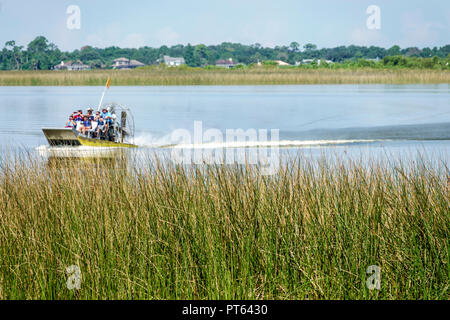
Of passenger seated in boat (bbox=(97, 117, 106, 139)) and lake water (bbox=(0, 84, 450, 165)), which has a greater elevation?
passenger seated in boat (bbox=(97, 117, 106, 139))

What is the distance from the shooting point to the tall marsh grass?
16.5 feet

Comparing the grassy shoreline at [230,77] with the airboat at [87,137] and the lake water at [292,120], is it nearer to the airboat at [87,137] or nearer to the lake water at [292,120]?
the lake water at [292,120]

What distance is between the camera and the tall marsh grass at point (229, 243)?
5039 mm

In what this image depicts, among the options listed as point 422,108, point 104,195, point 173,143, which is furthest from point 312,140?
point 104,195

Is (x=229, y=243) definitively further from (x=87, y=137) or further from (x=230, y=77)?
Result: (x=230, y=77)

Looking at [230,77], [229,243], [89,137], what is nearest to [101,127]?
[89,137]

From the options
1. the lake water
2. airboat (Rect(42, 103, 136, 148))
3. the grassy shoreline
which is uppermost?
the grassy shoreline

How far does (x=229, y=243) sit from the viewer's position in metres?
5.46

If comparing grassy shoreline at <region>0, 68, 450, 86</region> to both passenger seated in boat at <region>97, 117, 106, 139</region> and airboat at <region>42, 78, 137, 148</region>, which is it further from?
passenger seated in boat at <region>97, 117, 106, 139</region>

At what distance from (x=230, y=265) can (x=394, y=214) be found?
1.65m

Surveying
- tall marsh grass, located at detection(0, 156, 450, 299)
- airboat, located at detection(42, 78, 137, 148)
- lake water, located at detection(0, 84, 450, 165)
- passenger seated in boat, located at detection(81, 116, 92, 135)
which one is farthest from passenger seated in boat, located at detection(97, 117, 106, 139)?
tall marsh grass, located at detection(0, 156, 450, 299)

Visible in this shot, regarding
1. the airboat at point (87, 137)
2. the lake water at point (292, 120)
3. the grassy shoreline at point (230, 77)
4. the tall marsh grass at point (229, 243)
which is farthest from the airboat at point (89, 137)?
the grassy shoreline at point (230, 77)

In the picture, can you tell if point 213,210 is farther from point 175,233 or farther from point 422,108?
point 422,108

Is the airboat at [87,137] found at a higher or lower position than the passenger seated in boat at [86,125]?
lower
